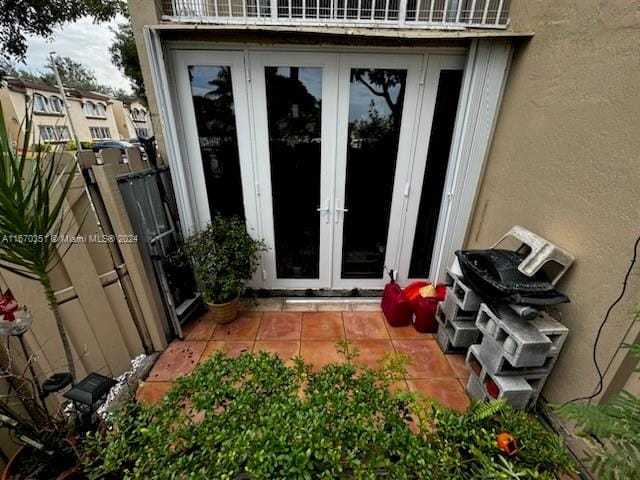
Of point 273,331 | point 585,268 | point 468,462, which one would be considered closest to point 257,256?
point 273,331

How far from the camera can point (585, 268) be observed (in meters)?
1.45

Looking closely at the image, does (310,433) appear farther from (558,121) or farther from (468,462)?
(558,121)

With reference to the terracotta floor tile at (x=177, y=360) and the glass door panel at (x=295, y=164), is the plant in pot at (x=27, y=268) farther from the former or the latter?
the glass door panel at (x=295, y=164)

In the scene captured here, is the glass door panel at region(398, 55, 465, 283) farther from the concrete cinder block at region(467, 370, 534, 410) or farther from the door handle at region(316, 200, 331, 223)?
the concrete cinder block at region(467, 370, 534, 410)

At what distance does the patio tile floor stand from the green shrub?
84 cm

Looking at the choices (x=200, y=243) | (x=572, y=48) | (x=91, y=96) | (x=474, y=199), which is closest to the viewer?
(x=572, y=48)

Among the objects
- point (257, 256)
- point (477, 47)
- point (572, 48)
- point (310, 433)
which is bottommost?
point (257, 256)

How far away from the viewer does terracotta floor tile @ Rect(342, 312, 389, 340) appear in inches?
Answer: 91.9

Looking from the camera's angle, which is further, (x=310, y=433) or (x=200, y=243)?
(x=200, y=243)

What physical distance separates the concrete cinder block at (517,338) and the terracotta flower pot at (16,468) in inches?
87.6

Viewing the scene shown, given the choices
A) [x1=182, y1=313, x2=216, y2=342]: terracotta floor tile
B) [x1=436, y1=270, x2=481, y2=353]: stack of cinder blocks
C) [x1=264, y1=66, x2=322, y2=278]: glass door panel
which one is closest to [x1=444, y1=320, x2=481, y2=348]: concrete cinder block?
[x1=436, y1=270, x2=481, y2=353]: stack of cinder blocks

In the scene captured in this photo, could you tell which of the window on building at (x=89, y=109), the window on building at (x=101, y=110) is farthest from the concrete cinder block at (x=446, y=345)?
the window on building at (x=101, y=110)

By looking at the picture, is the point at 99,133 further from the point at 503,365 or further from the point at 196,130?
the point at 503,365

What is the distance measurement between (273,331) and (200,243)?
1.04 m
